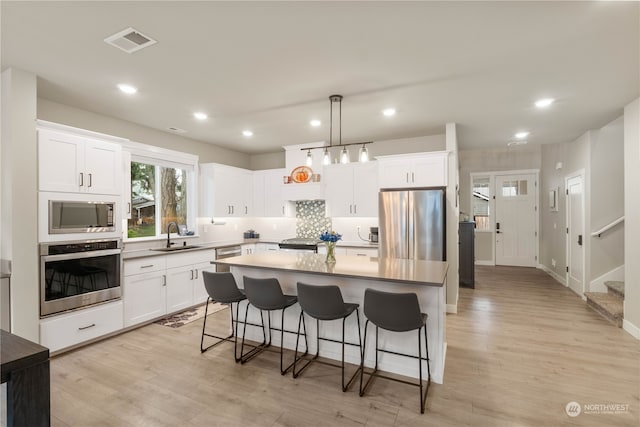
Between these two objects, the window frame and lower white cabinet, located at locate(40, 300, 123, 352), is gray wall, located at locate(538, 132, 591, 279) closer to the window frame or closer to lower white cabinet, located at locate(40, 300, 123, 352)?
the window frame

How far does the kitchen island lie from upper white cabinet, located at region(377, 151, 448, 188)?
1667 millimetres

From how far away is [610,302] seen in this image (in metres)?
4.21

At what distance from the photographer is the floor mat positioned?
4027 millimetres

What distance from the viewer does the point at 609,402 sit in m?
2.32

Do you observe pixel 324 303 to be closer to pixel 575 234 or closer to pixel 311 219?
pixel 311 219

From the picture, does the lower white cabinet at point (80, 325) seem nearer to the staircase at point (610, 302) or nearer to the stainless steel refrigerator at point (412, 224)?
the stainless steel refrigerator at point (412, 224)

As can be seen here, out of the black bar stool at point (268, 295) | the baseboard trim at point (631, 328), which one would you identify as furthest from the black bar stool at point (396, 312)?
the baseboard trim at point (631, 328)

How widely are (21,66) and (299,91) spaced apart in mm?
2457

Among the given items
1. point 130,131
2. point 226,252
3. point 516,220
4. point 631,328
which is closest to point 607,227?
point 631,328

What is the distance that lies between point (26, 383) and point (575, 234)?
23.1ft

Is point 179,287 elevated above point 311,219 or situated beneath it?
situated beneath

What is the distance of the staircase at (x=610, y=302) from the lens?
12.7ft

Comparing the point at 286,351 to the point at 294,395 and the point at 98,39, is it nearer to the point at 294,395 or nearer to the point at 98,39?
the point at 294,395

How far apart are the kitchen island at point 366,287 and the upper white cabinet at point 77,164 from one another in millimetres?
1688
